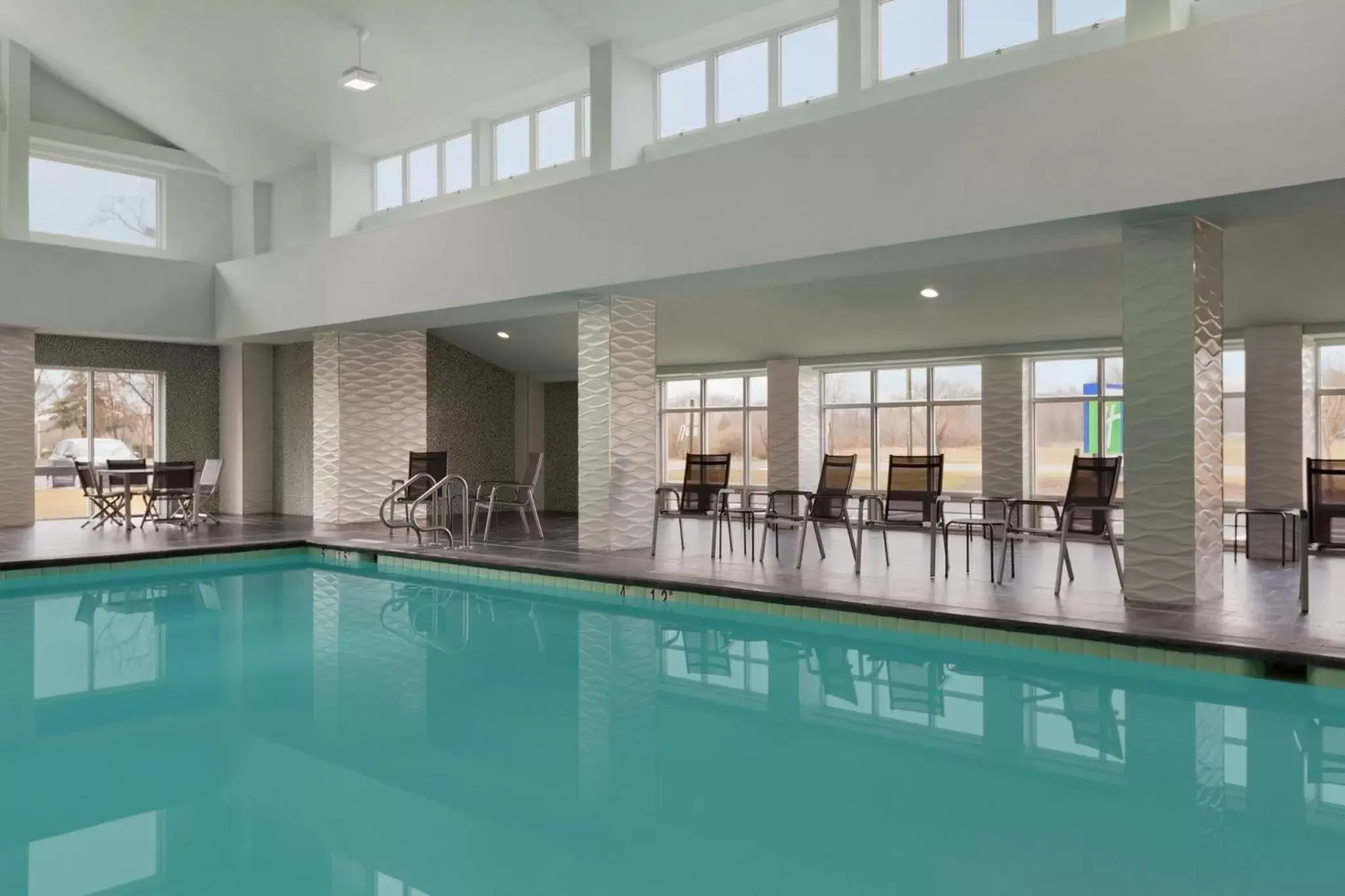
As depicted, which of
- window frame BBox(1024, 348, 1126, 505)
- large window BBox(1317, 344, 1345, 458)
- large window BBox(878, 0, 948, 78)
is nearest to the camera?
large window BBox(878, 0, 948, 78)

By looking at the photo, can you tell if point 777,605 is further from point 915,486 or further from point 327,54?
point 327,54

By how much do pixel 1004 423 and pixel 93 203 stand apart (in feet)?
43.5

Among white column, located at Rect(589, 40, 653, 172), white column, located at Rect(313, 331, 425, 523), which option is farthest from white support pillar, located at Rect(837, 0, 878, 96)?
white column, located at Rect(313, 331, 425, 523)

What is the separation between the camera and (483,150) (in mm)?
12172

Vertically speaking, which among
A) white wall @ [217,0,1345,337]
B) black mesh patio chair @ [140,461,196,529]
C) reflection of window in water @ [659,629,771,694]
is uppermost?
white wall @ [217,0,1345,337]

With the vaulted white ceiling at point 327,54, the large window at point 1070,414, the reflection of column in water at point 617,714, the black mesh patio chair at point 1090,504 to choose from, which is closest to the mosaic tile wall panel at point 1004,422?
the large window at point 1070,414

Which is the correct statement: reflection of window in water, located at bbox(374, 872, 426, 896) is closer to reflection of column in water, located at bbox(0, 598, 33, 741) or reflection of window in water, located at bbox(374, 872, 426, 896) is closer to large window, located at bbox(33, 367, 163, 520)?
reflection of column in water, located at bbox(0, 598, 33, 741)

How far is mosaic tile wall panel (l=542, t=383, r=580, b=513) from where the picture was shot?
1577cm

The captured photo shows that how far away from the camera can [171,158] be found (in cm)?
1419

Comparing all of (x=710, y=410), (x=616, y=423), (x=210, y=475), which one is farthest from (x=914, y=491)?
(x=210, y=475)

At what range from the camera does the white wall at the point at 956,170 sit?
5.56 m

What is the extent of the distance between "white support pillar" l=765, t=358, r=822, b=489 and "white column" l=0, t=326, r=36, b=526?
34.2 feet

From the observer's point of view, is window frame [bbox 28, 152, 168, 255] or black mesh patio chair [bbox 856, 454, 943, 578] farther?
window frame [bbox 28, 152, 168, 255]

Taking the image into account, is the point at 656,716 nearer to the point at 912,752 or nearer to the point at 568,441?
the point at 912,752
